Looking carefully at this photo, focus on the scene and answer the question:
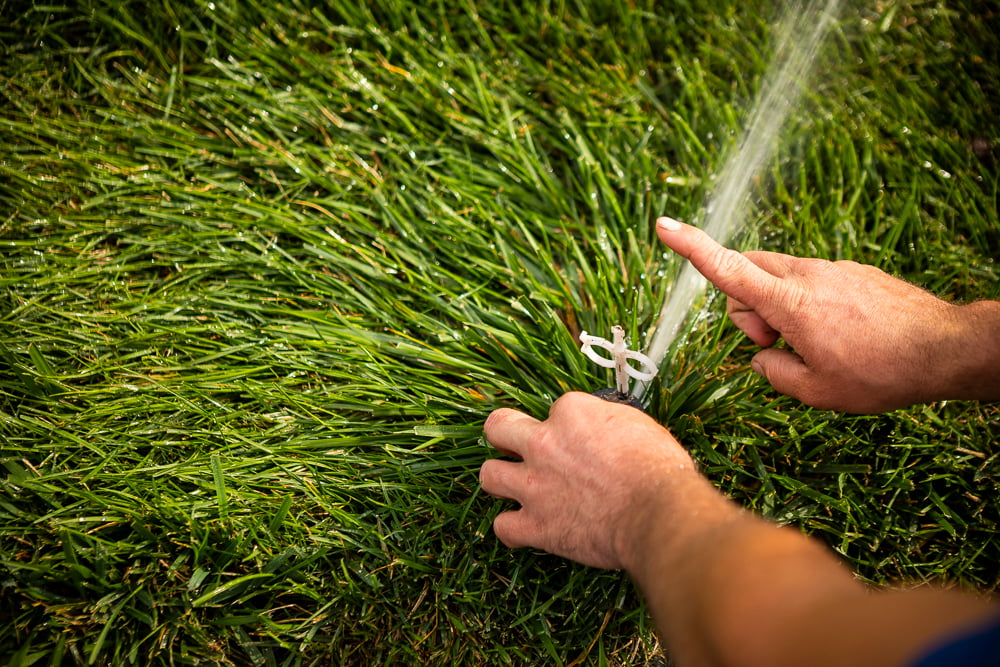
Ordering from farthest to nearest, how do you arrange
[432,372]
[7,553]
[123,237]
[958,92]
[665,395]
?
[958,92] < [123,237] < [432,372] < [665,395] < [7,553]

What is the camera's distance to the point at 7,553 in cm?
171

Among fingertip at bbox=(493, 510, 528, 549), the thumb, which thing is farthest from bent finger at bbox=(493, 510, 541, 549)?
the thumb

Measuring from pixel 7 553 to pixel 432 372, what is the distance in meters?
1.24

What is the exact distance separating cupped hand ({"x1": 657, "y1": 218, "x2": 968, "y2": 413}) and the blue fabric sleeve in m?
0.95

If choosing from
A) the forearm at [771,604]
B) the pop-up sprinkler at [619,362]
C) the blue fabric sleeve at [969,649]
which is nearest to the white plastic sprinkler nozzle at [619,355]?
the pop-up sprinkler at [619,362]

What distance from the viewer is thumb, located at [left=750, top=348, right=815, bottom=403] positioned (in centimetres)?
164

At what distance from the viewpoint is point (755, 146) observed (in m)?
2.41

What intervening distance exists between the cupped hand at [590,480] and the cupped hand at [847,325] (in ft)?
1.45

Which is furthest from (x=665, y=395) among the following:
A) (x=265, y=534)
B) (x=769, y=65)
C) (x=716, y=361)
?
(x=769, y=65)

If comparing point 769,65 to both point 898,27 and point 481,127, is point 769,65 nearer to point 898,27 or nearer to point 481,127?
point 898,27

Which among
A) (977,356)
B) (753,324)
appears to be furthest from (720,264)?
(977,356)

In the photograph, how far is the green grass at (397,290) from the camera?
1737mm

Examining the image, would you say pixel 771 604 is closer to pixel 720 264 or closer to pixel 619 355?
pixel 619 355

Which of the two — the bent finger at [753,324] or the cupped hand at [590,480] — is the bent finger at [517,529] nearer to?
the cupped hand at [590,480]
